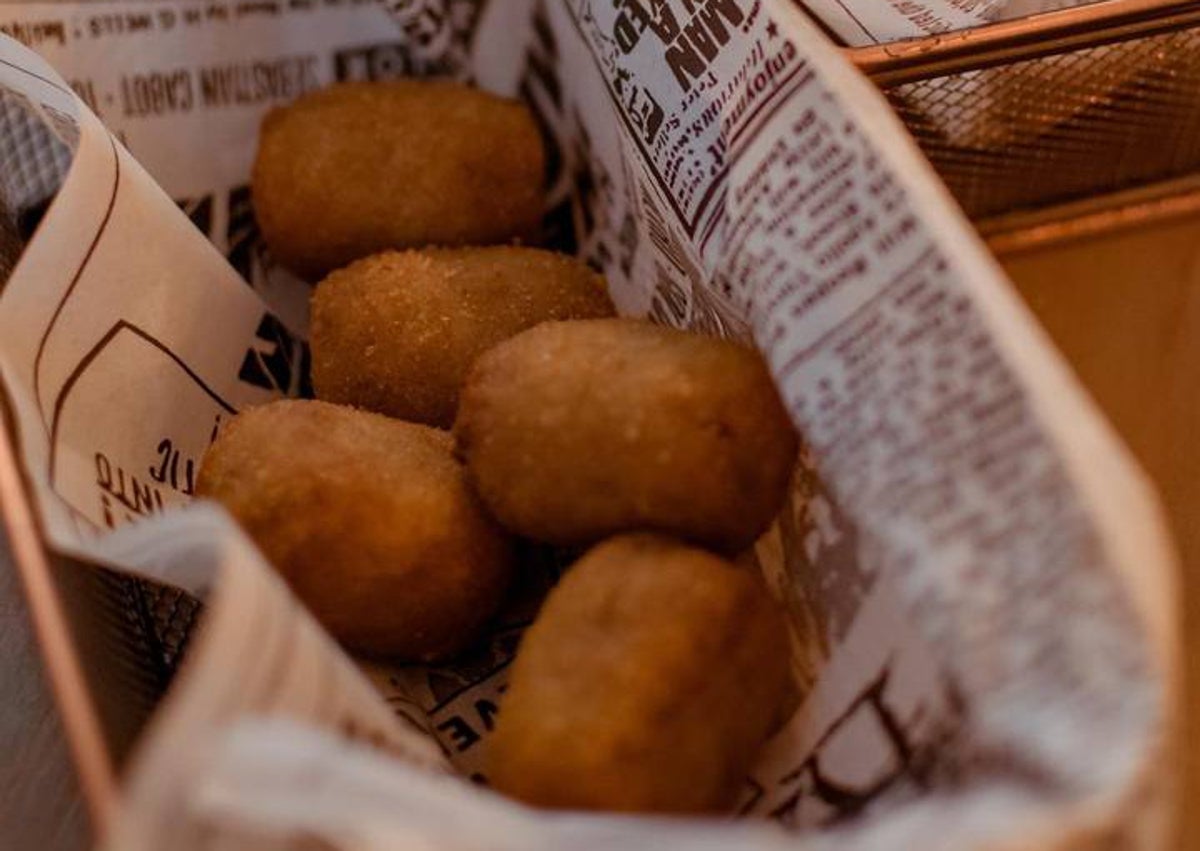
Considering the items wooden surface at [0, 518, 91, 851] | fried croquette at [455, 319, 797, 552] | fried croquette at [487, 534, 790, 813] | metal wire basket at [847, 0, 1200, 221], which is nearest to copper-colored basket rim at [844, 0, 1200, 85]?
metal wire basket at [847, 0, 1200, 221]

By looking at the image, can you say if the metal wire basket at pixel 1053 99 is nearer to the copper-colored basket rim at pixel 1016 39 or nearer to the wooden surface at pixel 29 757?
the copper-colored basket rim at pixel 1016 39

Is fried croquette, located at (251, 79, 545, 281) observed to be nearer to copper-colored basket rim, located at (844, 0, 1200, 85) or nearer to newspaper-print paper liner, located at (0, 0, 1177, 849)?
newspaper-print paper liner, located at (0, 0, 1177, 849)

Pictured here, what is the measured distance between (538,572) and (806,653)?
22 centimetres

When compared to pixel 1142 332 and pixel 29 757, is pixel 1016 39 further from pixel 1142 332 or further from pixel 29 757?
pixel 29 757

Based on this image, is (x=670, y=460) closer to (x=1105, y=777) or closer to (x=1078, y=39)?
(x=1105, y=777)

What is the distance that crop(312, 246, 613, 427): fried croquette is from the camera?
38.2 inches

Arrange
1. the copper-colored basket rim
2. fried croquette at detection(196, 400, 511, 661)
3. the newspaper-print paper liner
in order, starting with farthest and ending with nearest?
the copper-colored basket rim < fried croquette at detection(196, 400, 511, 661) < the newspaper-print paper liner

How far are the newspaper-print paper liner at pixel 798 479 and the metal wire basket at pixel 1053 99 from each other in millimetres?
143

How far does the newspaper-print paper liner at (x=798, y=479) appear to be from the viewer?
0.55 metres

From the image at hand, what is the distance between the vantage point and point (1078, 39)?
3.01ft

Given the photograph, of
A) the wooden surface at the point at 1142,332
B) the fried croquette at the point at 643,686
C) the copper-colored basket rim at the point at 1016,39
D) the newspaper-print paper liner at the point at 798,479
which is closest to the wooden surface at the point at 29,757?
the newspaper-print paper liner at the point at 798,479

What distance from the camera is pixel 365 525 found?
807 millimetres

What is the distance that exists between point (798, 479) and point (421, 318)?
0.30 meters

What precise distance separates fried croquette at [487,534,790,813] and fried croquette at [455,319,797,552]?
0.10ft
